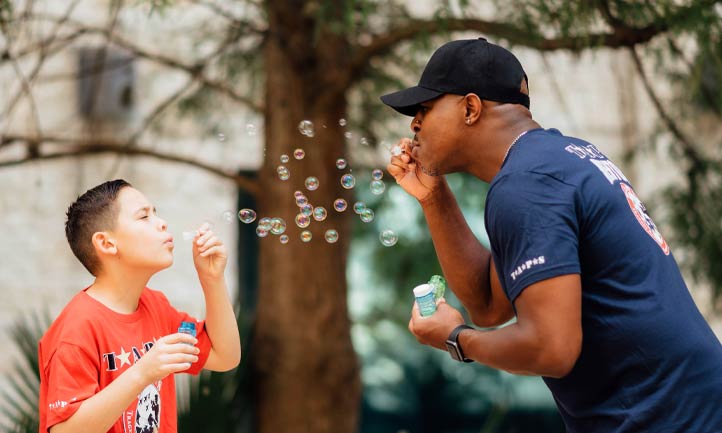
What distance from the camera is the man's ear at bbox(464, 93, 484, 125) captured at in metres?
2.18

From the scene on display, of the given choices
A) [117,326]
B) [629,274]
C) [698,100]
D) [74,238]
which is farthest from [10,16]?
[698,100]

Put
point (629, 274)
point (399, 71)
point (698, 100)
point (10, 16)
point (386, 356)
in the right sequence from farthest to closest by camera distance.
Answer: point (386, 356) → point (399, 71) → point (698, 100) → point (10, 16) → point (629, 274)

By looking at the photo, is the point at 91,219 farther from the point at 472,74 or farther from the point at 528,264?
the point at 528,264

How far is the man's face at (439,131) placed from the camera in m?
2.21

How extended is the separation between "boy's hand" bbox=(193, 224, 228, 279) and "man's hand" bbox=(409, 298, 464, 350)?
0.54 m

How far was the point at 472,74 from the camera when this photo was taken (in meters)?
2.18

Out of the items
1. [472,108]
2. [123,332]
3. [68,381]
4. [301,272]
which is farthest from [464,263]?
[301,272]

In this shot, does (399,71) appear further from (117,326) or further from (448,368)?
(117,326)

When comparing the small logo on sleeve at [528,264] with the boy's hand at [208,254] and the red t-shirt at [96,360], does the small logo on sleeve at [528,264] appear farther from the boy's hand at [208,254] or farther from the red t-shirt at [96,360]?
the red t-shirt at [96,360]

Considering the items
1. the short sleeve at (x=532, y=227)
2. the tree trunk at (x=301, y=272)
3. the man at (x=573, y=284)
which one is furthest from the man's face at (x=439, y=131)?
the tree trunk at (x=301, y=272)

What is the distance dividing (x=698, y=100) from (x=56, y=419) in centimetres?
414

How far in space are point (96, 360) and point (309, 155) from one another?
2.57m

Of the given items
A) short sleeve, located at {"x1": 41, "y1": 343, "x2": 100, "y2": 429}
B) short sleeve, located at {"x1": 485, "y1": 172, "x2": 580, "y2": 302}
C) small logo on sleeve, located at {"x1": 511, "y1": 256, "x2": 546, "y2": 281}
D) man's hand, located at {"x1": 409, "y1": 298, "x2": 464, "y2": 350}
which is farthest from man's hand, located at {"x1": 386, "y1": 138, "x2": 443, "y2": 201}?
short sleeve, located at {"x1": 41, "y1": 343, "x2": 100, "y2": 429}

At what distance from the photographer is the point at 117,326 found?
88.9 inches
